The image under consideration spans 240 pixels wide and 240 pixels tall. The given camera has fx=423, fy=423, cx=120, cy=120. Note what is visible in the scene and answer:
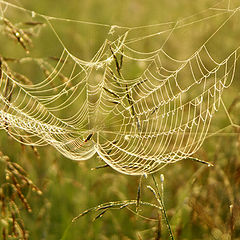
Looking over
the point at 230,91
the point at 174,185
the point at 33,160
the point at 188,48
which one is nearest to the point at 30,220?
the point at 33,160

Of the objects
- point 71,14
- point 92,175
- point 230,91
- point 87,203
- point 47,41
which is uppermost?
point 71,14

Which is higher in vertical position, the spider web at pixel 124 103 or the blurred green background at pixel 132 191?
the spider web at pixel 124 103

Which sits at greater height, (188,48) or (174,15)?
(174,15)

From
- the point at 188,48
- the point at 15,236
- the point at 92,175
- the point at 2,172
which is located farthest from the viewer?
the point at 188,48

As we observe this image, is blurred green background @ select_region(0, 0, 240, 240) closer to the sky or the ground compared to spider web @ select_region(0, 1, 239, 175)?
closer to the ground

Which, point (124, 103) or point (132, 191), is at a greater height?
point (124, 103)

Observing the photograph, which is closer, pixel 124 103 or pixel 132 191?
pixel 132 191

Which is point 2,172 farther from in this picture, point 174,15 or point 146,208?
point 174,15

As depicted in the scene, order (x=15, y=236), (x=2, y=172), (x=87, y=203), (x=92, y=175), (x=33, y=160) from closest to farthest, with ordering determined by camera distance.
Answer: (x=15, y=236)
(x=2, y=172)
(x=87, y=203)
(x=92, y=175)
(x=33, y=160)
